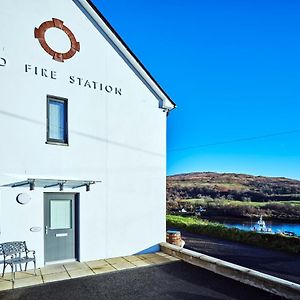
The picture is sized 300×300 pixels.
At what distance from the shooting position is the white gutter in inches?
366

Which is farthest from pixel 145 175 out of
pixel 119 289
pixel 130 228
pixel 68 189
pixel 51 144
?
pixel 119 289

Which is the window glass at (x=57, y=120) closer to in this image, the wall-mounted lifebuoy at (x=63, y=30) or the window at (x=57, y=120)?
the window at (x=57, y=120)

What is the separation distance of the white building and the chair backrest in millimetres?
154

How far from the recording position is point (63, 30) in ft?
29.2

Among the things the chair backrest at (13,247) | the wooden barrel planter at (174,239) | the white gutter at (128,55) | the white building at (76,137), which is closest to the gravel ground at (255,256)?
the wooden barrel planter at (174,239)

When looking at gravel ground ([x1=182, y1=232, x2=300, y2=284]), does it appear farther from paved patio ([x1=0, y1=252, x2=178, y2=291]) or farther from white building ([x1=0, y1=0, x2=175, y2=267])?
white building ([x1=0, y1=0, x2=175, y2=267])

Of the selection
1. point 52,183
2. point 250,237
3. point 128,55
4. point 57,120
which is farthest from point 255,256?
point 128,55

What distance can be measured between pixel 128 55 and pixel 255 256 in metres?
8.37

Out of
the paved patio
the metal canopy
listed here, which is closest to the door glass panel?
the metal canopy

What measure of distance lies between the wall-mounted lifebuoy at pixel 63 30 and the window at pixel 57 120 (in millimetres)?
1340

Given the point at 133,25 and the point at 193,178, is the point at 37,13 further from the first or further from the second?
the point at 193,178

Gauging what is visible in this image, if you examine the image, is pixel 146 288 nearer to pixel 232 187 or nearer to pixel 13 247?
pixel 13 247

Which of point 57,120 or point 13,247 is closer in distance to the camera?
point 13,247

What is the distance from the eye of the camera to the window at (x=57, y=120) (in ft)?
28.1
